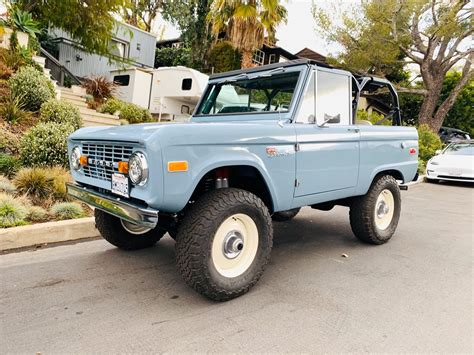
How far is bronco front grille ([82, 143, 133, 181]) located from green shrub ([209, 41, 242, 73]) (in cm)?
1731

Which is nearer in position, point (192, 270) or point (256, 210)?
point (192, 270)

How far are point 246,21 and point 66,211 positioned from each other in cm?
1414

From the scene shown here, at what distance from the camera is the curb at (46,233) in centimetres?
363

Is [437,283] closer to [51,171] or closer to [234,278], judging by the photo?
[234,278]

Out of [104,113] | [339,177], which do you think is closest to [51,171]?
[339,177]

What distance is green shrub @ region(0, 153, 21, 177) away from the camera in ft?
17.6

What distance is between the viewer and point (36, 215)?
13.5 ft

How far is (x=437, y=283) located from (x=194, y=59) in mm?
18846

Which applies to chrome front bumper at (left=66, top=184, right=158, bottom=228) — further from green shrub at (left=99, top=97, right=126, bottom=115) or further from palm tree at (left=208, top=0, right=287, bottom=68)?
palm tree at (left=208, top=0, right=287, bottom=68)

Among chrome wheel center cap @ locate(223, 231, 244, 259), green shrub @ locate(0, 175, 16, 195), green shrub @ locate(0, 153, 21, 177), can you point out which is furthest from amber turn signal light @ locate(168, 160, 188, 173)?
green shrub @ locate(0, 153, 21, 177)

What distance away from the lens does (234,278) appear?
2748 mm

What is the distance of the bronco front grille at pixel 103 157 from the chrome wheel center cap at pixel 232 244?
0.99 m

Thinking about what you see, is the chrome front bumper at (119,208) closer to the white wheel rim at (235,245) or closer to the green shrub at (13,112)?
the white wheel rim at (235,245)

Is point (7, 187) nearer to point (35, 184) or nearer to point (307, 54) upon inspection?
point (35, 184)
